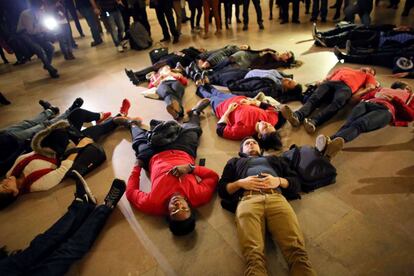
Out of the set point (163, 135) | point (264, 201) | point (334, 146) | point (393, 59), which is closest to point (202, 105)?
point (163, 135)

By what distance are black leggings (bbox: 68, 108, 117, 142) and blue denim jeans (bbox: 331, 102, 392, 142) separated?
2324 millimetres

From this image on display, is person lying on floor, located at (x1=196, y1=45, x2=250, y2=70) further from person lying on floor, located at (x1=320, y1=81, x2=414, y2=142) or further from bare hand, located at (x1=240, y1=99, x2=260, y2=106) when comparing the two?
person lying on floor, located at (x1=320, y1=81, x2=414, y2=142)

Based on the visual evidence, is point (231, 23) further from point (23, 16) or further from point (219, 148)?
point (219, 148)

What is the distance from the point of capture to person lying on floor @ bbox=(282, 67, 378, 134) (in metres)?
2.81

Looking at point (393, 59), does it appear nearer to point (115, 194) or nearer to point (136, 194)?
point (136, 194)

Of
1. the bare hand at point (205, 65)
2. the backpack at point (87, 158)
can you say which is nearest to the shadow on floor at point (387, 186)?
the backpack at point (87, 158)

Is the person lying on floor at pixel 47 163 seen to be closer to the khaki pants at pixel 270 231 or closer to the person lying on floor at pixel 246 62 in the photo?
the khaki pants at pixel 270 231

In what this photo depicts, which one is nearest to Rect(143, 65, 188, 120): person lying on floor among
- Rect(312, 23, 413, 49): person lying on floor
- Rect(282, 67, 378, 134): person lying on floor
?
Rect(282, 67, 378, 134): person lying on floor

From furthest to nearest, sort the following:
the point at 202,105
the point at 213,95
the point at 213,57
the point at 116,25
A: the point at 116,25 < the point at 213,57 < the point at 213,95 < the point at 202,105

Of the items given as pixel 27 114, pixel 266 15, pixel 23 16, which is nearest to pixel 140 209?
pixel 27 114

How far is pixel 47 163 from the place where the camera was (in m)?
2.54

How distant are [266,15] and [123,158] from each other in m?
6.12

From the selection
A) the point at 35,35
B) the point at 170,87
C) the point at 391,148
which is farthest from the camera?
the point at 35,35

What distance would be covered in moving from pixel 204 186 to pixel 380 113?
168cm
